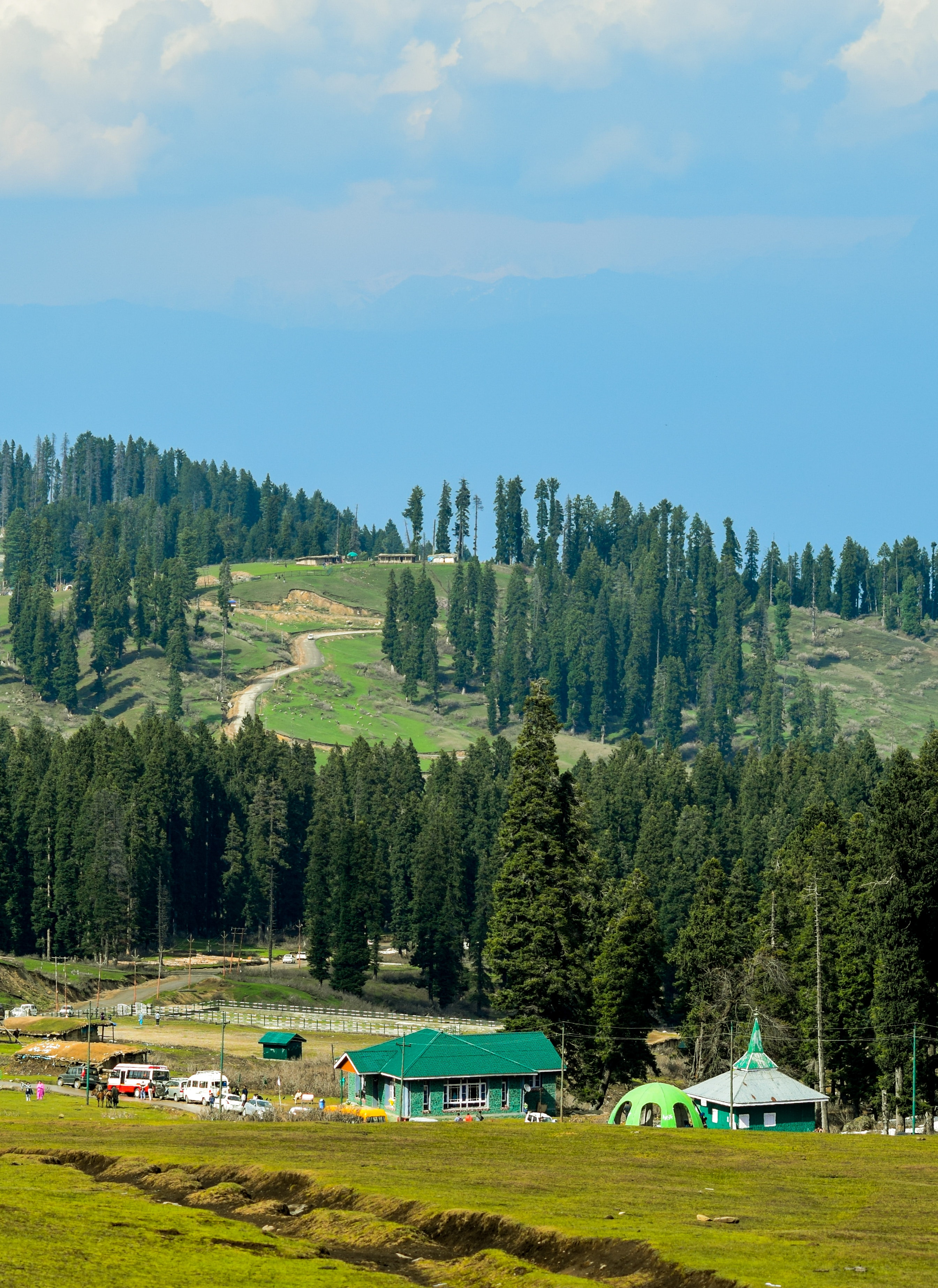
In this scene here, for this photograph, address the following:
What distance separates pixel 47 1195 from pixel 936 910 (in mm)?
45558

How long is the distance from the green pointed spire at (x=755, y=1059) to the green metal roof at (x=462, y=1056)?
9.17m

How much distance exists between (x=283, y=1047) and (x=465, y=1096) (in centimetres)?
2354

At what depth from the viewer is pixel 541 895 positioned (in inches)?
2960

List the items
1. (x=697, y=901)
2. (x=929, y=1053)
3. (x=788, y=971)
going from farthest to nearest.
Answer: (x=697, y=901) → (x=788, y=971) → (x=929, y=1053)

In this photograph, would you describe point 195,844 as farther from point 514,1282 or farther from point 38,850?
point 514,1282

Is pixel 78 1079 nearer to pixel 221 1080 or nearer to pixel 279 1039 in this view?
pixel 221 1080

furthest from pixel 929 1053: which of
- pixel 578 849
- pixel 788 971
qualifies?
pixel 578 849

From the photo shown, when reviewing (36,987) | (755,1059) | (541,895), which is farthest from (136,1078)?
(36,987)

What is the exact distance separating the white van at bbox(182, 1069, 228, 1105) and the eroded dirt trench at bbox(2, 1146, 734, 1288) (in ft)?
83.5

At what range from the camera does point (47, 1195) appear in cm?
4138

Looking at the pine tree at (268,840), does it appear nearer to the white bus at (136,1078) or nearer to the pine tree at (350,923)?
the pine tree at (350,923)

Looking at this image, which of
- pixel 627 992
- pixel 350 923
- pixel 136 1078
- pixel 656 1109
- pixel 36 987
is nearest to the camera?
pixel 656 1109

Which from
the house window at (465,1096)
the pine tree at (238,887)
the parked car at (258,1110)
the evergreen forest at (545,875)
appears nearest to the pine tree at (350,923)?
the evergreen forest at (545,875)

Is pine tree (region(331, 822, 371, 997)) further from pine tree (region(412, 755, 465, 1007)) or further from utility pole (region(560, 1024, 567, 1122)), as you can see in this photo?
utility pole (region(560, 1024, 567, 1122))
